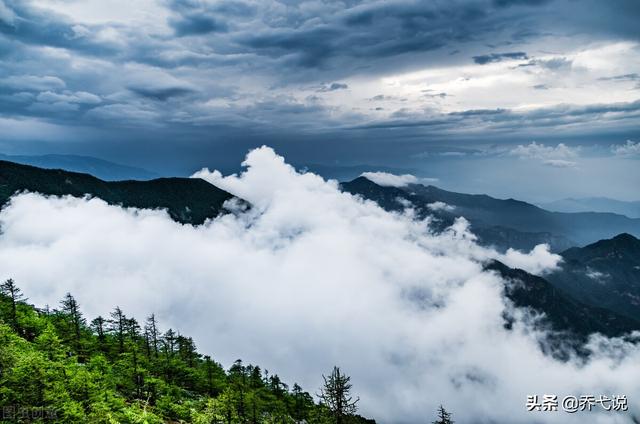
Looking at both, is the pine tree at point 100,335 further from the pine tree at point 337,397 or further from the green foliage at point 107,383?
the pine tree at point 337,397

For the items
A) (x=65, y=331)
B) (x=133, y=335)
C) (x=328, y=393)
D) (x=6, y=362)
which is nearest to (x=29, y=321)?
(x=65, y=331)

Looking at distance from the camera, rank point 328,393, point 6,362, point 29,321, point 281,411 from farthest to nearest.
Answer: point 281,411 → point 29,321 → point 6,362 → point 328,393

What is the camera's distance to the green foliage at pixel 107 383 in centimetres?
4200

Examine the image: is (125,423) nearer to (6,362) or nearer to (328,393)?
(6,362)

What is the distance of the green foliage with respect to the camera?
138 ft

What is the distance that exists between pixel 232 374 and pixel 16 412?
86452 mm

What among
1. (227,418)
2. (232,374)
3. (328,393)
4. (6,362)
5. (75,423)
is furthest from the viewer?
(232,374)

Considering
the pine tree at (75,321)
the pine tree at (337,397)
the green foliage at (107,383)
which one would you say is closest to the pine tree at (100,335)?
the green foliage at (107,383)

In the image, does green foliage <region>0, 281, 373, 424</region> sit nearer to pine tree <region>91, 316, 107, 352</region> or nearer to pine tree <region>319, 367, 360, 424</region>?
pine tree <region>91, 316, 107, 352</region>

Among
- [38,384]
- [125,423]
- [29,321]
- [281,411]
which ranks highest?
[29,321]

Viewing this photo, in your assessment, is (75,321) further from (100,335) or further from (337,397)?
(337,397)

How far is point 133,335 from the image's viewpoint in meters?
108

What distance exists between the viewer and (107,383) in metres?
59.3

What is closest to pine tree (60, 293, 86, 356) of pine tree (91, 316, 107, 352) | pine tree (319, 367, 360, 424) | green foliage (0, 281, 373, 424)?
green foliage (0, 281, 373, 424)
